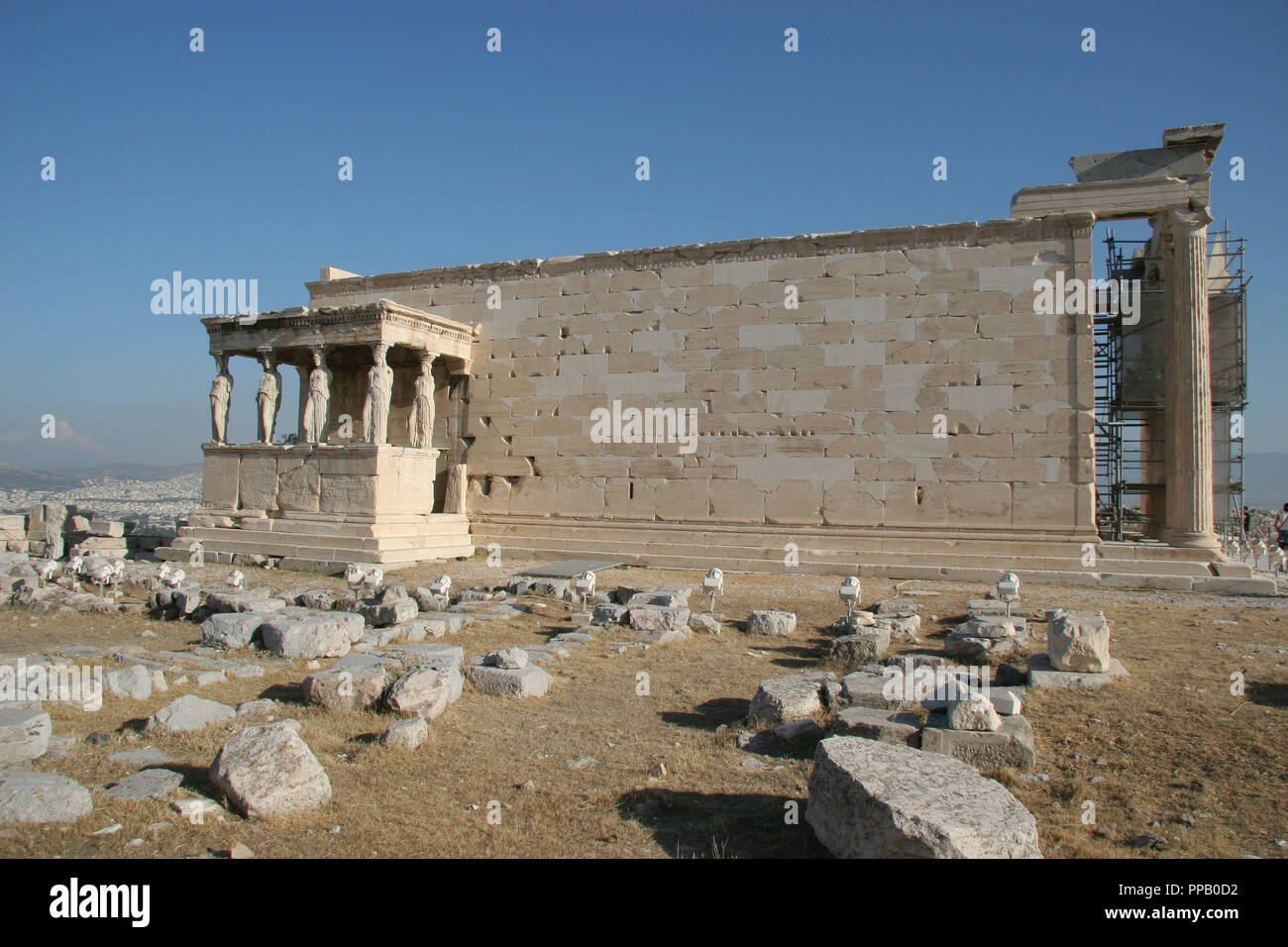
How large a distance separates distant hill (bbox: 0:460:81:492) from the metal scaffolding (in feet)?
198

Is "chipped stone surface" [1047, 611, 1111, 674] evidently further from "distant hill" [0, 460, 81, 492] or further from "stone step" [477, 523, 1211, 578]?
"distant hill" [0, 460, 81, 492]

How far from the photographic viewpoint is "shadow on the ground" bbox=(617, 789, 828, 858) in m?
4.27

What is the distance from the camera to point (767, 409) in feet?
52.2

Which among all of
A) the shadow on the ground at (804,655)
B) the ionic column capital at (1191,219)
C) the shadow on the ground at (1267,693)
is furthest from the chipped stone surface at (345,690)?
the ionic column capital at (1191,219)

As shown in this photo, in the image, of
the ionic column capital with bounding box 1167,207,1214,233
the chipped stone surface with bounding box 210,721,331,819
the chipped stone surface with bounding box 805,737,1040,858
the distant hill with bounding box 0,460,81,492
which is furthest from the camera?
the distant hill with bounding box 0,460,81,492

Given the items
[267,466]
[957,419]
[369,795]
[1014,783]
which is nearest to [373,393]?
[267,466]

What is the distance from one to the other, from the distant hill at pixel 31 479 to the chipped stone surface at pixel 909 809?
209 feet

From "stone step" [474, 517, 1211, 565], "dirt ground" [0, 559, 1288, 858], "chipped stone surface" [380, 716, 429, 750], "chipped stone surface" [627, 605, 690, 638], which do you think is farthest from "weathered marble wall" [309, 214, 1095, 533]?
"chipped stone surface" [380, 716, 429, 750]

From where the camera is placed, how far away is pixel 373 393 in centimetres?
1586

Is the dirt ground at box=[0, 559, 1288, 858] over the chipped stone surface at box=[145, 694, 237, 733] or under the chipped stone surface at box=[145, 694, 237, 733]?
under

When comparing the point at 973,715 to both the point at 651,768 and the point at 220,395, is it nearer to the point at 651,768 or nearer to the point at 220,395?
the point at 651,768
